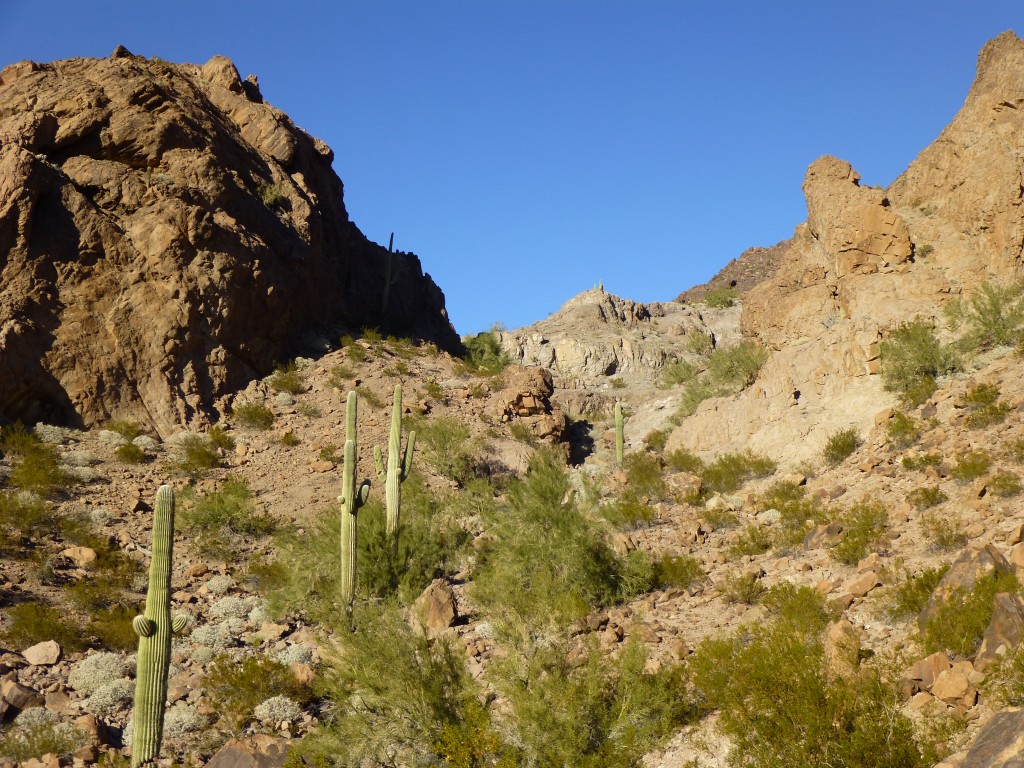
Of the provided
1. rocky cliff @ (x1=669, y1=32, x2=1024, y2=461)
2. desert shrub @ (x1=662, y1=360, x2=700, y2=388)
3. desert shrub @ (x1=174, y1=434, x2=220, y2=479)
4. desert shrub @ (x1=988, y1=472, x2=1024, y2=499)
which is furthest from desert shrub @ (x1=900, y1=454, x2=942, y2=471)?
desert shrub @ (x1=662, y1=360, x2=700, y2=388)

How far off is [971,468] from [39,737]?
13.1m

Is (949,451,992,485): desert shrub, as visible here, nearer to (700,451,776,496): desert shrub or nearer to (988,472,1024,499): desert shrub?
(988,472,1024,499): desert shrub

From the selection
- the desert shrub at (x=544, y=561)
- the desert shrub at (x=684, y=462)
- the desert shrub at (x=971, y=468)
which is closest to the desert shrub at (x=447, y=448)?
the desert shrub at (x=544, y=561)

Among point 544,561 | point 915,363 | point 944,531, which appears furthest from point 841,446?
A: point 544,561

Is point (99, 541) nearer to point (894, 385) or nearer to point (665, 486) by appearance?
point (665, 486)

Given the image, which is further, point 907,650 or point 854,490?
point 854,490

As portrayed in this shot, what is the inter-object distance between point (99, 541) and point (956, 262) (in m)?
18.9

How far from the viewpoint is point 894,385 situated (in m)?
18.6

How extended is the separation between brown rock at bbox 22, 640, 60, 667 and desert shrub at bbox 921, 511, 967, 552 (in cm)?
1221

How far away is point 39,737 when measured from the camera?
34.4 feet

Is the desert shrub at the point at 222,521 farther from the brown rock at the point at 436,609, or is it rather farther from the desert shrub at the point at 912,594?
the desert shrub at the point at 912,594

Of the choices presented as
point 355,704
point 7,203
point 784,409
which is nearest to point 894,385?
point 784,409

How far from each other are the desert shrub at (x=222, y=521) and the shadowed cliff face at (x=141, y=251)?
4345 mm

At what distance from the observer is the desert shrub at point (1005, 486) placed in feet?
40.1
